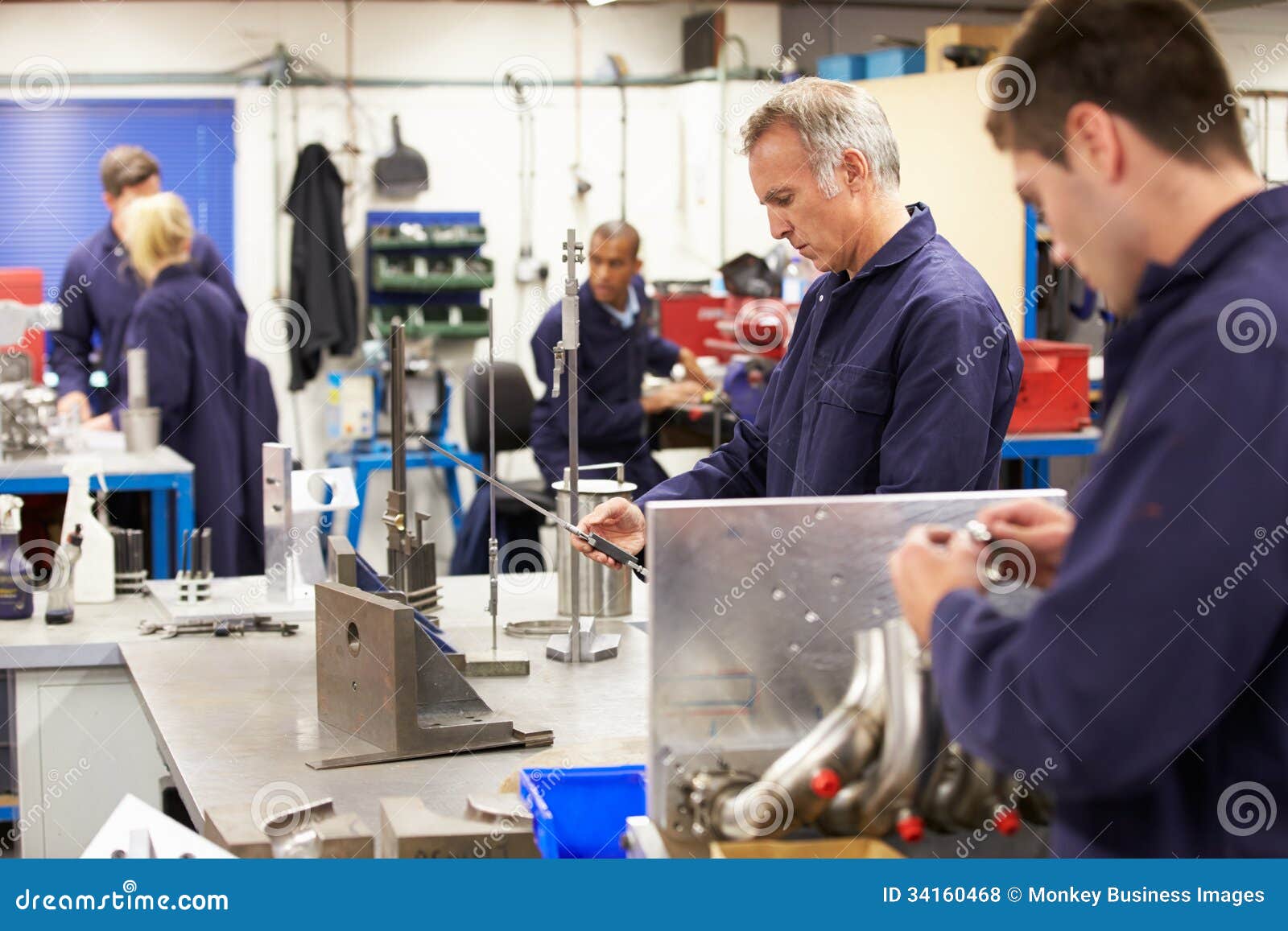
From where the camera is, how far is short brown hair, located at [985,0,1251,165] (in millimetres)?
952

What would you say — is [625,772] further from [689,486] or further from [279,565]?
[279,565]

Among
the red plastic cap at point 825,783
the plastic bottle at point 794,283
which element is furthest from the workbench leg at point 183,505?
the red plastic cap at point 825,783

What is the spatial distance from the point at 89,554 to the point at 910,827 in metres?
2.09

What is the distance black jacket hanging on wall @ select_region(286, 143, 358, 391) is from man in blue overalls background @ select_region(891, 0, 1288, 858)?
6.22 m

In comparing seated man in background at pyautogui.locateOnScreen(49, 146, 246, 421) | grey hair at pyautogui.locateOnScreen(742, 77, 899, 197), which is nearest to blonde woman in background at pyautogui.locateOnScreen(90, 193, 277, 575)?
seated man in background at pyautogui.locateOnScreen(49, 146, 246, 421)

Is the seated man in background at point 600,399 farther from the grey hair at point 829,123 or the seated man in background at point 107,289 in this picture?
the grey hair at point 829,123

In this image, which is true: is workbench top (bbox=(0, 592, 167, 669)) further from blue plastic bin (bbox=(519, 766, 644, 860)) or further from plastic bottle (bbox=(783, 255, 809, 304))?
plastic bottle (bbox=(783, 255, 809, 304))

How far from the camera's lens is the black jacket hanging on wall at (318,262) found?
22.9 ft

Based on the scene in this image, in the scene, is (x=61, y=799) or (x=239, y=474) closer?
(x=61, y=799)

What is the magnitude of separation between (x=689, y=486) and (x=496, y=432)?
304 centimetres

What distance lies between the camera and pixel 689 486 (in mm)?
2281
